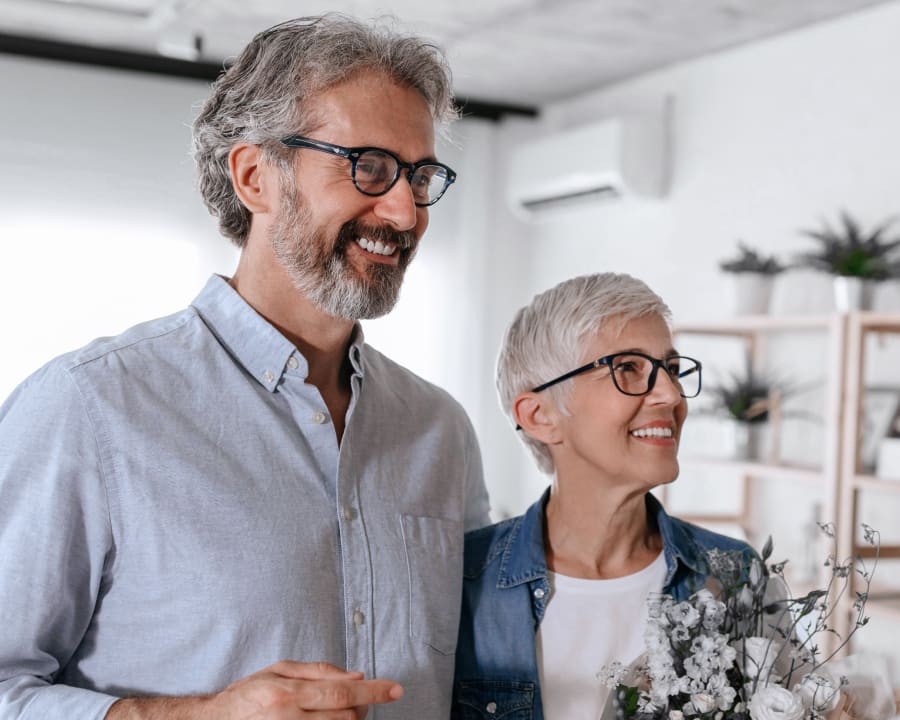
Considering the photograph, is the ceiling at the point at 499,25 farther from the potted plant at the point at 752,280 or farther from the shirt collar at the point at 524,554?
the shirt collar at the point at 524,554

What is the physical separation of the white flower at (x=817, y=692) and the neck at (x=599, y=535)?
0.45 meters

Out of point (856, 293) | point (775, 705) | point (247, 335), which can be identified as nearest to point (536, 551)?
point (775, 705)

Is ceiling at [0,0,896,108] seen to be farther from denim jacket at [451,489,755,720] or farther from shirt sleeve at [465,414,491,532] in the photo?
denim jacket at [451,489,755,720]

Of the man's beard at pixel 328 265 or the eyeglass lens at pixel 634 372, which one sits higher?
the man's beard at pixel 328 265

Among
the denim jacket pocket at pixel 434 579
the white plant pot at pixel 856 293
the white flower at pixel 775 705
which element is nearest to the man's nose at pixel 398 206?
the denim jacket pocket at pixel 434 579

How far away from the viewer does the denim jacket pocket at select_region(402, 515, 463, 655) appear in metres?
1.52

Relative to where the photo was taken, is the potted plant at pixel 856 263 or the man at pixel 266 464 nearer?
the man at pixel 266 464

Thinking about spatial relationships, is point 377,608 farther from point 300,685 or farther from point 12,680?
point 12,680

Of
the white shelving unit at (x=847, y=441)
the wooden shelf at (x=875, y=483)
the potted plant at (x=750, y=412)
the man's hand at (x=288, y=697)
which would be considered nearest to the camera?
the man's hand at (x=288, y=697)

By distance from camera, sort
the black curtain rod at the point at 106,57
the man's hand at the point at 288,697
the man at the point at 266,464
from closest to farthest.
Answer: the man's hand at the point at 288,697, the man at the point at 266,464, the black curtain rod at the point at 106,57

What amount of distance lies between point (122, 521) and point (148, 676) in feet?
0.67

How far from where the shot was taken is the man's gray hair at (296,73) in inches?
58.6

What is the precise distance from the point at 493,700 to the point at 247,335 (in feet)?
2.32

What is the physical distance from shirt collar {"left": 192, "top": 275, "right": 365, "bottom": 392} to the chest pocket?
23.7 inches
